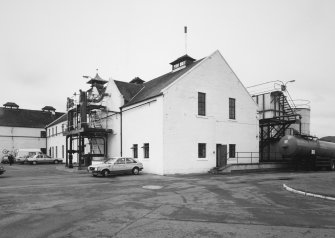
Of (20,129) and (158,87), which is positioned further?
(20,129)

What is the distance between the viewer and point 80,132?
30.6 m

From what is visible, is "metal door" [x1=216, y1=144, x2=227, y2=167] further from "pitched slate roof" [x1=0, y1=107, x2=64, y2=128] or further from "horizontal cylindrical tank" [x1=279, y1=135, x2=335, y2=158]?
"pitched slate roof" [x1=0, y1=107, x2=64, y2=128]

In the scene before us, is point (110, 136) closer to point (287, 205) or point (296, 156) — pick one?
point (296, 156)

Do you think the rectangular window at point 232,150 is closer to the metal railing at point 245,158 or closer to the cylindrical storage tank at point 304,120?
the metal railing at point 245,158

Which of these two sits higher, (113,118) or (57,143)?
(113,118)

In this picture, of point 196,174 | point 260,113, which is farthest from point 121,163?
point 260,113

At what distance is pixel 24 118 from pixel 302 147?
1985 inches

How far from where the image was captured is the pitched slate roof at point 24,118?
55.9 metres

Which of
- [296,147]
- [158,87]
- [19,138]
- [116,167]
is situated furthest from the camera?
[19,138]

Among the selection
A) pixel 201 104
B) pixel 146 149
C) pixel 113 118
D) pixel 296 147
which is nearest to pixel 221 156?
pixel 201 104

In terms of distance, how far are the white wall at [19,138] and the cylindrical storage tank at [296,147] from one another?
45.8 meters

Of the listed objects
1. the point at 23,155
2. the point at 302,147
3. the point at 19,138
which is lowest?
the point at 23,155

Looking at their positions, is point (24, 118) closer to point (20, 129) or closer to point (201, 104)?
point (20, 129)

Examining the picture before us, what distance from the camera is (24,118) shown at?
5859 centimetres
